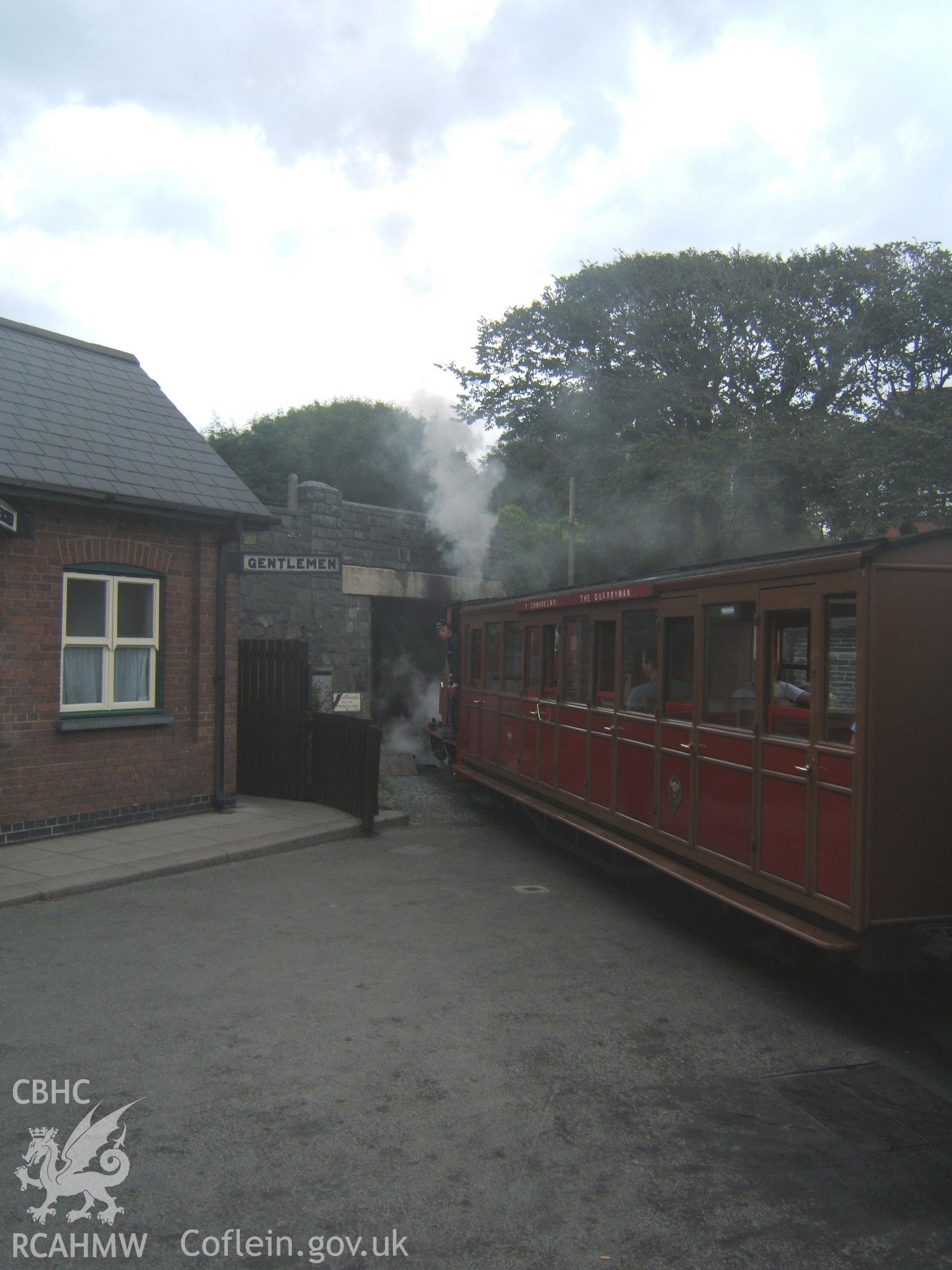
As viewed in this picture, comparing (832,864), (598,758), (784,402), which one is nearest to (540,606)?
(598,758)

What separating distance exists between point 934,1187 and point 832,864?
1.68m

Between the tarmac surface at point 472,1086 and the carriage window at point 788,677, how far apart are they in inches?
60.4

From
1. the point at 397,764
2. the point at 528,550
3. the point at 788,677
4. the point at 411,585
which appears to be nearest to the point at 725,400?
the point at 528,550

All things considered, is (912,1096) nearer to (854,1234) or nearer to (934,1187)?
(934,1187)

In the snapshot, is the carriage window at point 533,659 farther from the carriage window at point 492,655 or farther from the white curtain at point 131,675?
the white curtain at point 131,675

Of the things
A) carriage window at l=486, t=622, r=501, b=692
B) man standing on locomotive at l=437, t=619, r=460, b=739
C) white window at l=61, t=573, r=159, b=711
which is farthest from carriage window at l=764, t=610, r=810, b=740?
man standing on locomotive at l=437, t=619, r=460, b=739

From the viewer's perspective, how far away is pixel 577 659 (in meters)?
8.76

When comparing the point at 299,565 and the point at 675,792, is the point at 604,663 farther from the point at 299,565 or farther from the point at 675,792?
the point at 299,565

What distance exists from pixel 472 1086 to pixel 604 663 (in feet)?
14.3

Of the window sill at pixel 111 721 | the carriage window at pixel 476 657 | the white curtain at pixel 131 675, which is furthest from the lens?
the carriage window at pixel 476 657

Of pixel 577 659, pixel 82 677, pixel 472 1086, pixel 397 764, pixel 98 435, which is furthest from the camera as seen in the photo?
pixel 397 764

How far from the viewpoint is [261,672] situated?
12.0m

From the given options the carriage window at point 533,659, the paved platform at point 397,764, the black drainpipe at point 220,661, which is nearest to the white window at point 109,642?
the black drainpipe at point 220,661

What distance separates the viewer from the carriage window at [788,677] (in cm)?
545
